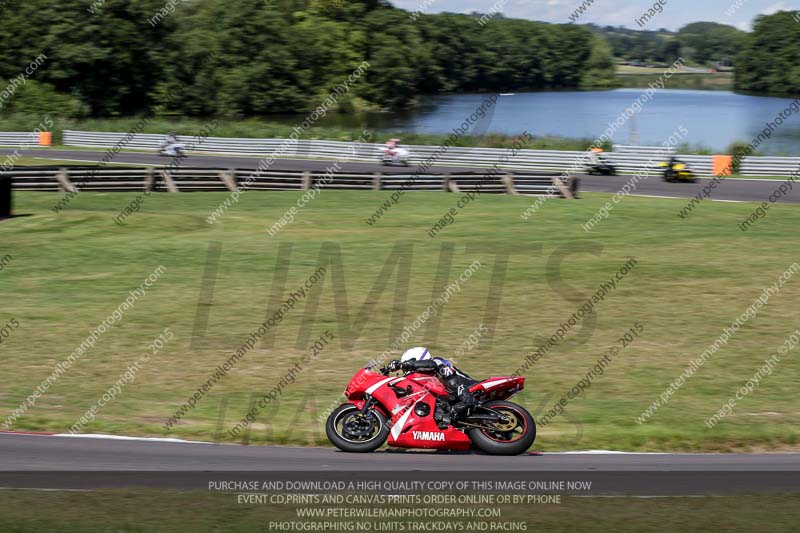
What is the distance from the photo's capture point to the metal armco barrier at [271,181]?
3294 cm

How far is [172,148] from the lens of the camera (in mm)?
51125

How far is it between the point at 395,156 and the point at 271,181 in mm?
13797

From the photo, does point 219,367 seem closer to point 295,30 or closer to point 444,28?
point 295,30

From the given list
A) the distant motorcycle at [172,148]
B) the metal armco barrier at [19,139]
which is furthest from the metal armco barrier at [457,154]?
the metal armco barrier at [19,139]

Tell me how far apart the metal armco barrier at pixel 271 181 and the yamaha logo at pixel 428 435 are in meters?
24.6

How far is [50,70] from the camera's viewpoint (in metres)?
83.2

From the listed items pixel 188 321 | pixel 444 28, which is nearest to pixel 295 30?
pixel 444 28

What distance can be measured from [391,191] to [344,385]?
2197cm

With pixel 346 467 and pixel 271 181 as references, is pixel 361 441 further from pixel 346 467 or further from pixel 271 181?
pixel 271 181

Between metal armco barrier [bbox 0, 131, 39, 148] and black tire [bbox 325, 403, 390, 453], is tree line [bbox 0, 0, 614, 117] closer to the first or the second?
metal armco barrier [bbox 0, 131, 39, 148]

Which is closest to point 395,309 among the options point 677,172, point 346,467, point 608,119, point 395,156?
point 346,467

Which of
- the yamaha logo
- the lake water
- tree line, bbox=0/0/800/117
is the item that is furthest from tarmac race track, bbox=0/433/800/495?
tree line, bbox=0/0/800/117

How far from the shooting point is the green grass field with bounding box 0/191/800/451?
12.2 metres

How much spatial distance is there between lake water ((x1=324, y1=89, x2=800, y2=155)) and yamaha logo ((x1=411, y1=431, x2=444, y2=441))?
174 ft
